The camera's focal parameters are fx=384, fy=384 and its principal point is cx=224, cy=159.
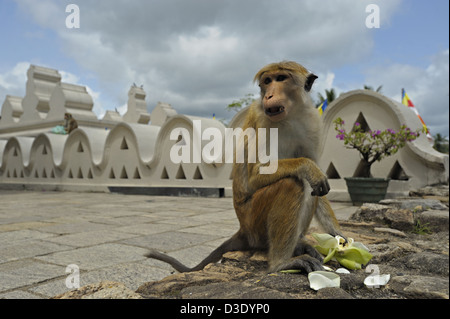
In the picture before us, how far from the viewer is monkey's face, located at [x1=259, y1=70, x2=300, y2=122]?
1.82 m

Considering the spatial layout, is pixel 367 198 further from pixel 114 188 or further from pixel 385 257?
pixel 114 188

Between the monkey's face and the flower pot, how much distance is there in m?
4.53

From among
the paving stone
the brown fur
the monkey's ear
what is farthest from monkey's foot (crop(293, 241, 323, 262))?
the paving stone

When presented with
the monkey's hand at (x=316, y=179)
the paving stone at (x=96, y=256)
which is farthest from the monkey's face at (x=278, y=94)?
the paving stone at (x=96, y=256)

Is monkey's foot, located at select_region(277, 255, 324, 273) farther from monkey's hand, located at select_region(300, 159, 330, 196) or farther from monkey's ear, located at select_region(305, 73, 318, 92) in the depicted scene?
monkey's ear, located at select_region(305, 73, 318, 92)

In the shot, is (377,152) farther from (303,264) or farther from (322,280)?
(322,280)

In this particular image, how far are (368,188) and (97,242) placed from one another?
4.24 m

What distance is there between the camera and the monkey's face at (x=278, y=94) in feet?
5.96

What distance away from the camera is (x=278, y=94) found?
6.03ft

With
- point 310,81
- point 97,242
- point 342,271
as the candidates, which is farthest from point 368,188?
point 310,81

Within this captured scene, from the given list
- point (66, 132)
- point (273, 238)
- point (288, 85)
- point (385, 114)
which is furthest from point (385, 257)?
point (66, 132)

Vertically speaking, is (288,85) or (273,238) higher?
(288,85)

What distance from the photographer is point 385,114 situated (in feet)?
22.6
